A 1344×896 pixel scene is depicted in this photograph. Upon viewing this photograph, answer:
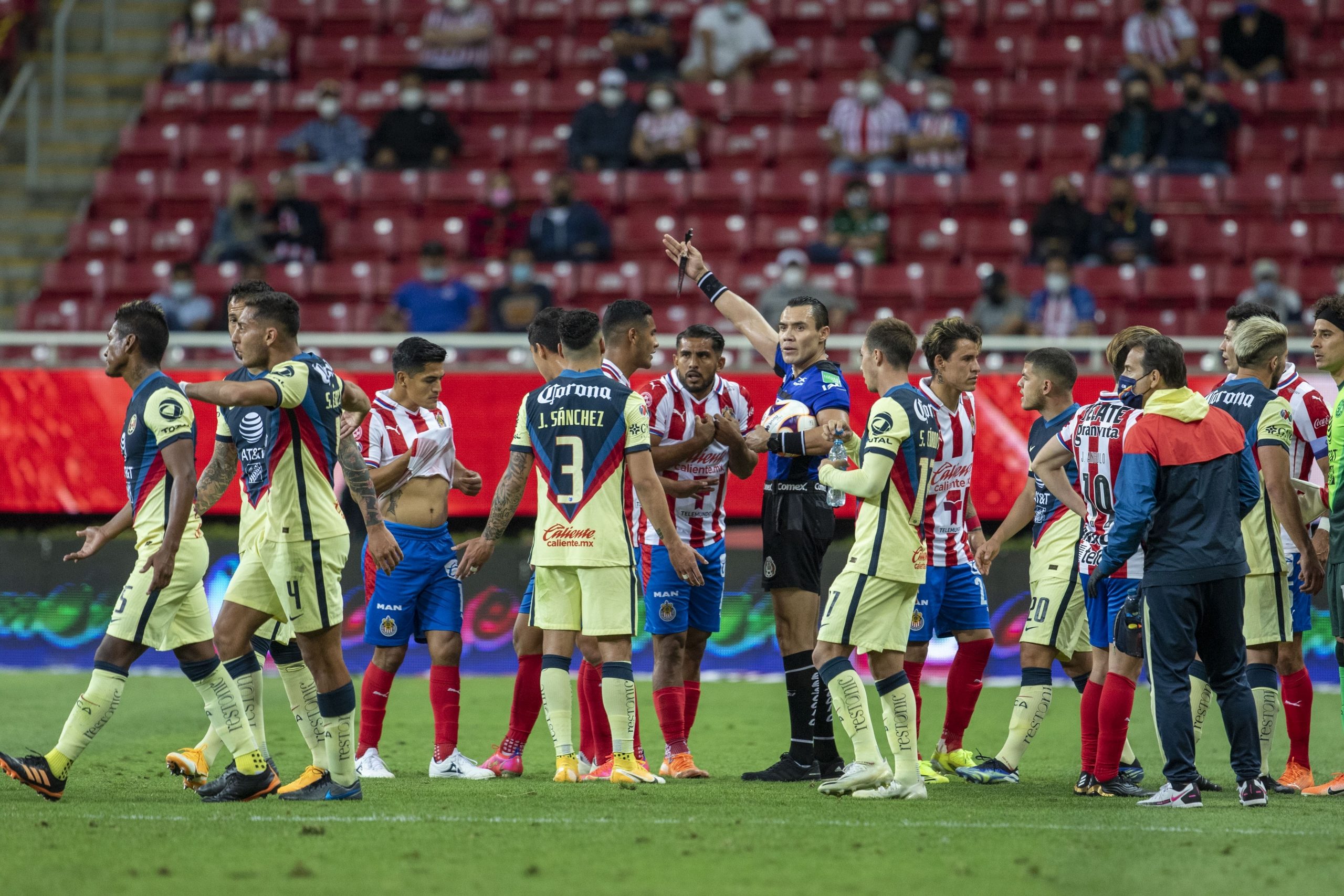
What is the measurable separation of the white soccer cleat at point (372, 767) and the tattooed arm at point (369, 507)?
1.56m

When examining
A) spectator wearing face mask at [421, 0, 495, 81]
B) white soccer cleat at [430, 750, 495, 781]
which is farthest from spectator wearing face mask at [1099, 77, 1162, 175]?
white soccer cleat at [430, 750, 495, 781]

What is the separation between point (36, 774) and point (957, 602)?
15.1 feet

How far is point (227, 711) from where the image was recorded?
277 inches

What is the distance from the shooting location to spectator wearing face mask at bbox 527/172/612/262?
16.0 m

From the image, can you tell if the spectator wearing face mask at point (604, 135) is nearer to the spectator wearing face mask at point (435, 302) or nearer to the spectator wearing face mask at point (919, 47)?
the spectator wearing face mask at point (435, 302)

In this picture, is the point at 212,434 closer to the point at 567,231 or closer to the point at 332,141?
the point at 567,231

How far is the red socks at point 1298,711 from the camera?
26.0 feet

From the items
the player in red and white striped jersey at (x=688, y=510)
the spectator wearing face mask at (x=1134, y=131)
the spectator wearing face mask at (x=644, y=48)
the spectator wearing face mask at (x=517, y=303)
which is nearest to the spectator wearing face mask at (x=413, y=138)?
the spectator wearing face mask at (x=644, y=48)

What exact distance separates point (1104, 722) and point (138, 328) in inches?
193

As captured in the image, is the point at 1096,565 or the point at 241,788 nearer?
the point at 241,788

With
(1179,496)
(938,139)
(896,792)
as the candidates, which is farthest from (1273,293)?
(896,792)

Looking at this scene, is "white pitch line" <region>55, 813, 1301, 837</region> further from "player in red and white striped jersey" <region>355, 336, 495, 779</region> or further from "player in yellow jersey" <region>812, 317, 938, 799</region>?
"player in red and white striped jersey" <region>355, 336, 495, 779</region>

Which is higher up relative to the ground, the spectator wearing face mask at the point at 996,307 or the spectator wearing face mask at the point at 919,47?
the spectator wearing face mask at the point at 919,47

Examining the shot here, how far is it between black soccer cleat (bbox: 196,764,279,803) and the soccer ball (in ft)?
9.76
